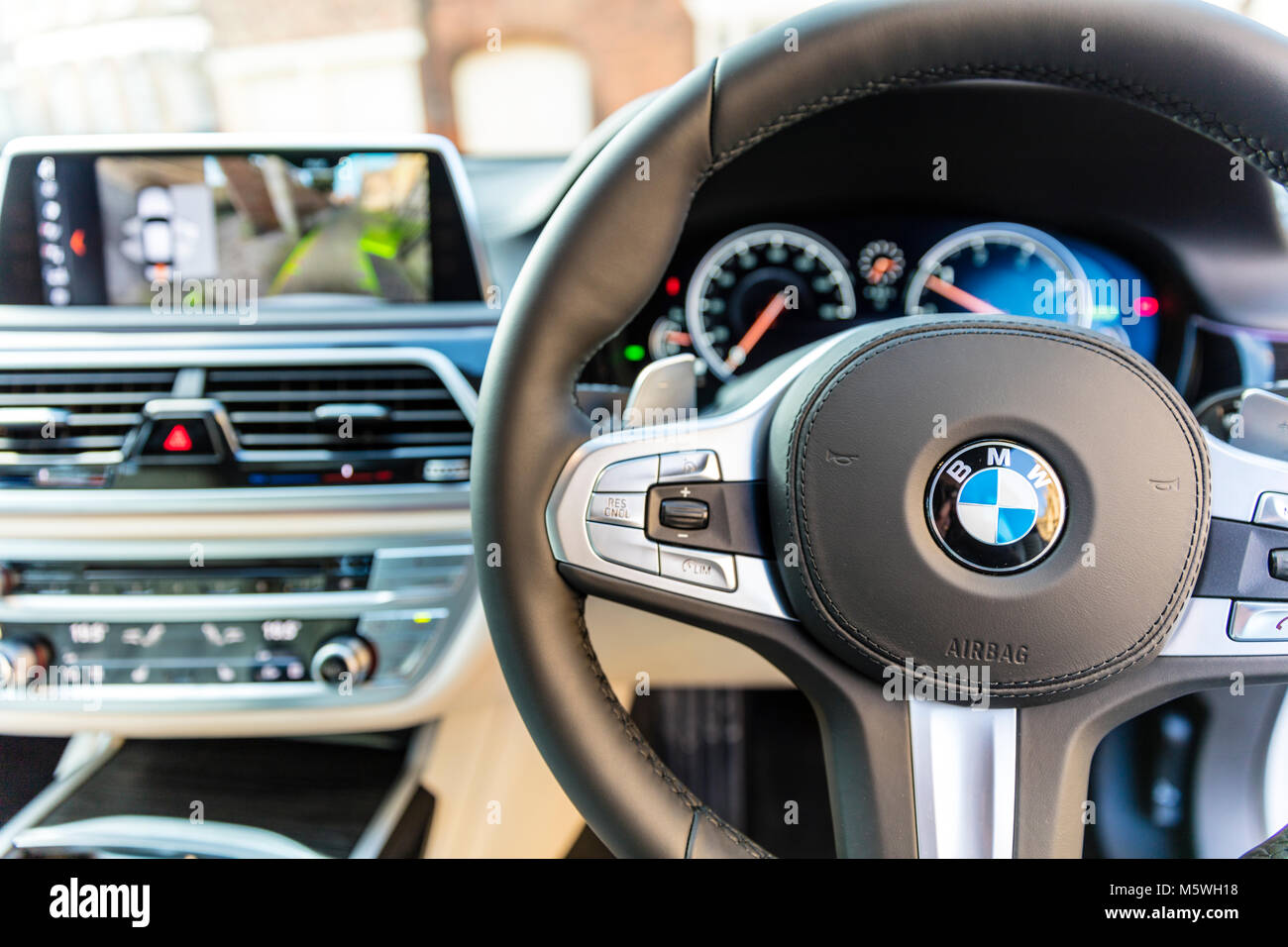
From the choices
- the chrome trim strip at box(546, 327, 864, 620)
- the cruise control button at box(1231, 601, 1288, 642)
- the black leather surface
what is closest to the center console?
the chrome trim strip at box(546, 327, 864, 620)

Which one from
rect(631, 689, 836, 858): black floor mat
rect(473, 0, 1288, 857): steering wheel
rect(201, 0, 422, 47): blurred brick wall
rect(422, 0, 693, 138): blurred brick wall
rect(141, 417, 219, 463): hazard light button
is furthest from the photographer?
rect(631, 689, 836, 858): black floor mat

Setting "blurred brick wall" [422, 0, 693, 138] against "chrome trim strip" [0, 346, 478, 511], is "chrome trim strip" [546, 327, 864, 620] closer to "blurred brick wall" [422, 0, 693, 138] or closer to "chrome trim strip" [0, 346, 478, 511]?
"chrome trim strip" [0, 346, 478, 511]

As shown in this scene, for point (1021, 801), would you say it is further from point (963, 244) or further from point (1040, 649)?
point (963, 244)

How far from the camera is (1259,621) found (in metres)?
0.66

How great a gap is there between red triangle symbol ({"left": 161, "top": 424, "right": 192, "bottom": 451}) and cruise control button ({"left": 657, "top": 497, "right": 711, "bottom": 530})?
0.68m

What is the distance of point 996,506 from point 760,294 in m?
0.63

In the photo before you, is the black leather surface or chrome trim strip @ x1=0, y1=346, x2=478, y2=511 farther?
chrome trim strip @ x1=0, y1=346, x2=478, y2=511

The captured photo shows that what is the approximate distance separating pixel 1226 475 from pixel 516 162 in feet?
3.15

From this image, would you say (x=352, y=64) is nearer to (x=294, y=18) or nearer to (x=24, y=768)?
(x=294, y=18)

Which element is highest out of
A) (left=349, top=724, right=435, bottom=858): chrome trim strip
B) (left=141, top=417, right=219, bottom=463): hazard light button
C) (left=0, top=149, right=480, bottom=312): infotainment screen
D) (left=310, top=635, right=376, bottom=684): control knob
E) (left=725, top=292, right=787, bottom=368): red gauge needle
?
(left=0, top=149, right=480, bottom=312): infotainment screen

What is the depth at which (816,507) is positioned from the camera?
616 millimetres

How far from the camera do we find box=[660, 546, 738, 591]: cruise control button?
66 centimetres

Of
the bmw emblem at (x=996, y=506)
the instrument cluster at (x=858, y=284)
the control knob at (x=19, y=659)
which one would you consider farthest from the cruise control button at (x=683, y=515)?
the control knob at (x=19, y=659)

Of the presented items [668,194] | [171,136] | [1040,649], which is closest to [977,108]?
[668,194]
